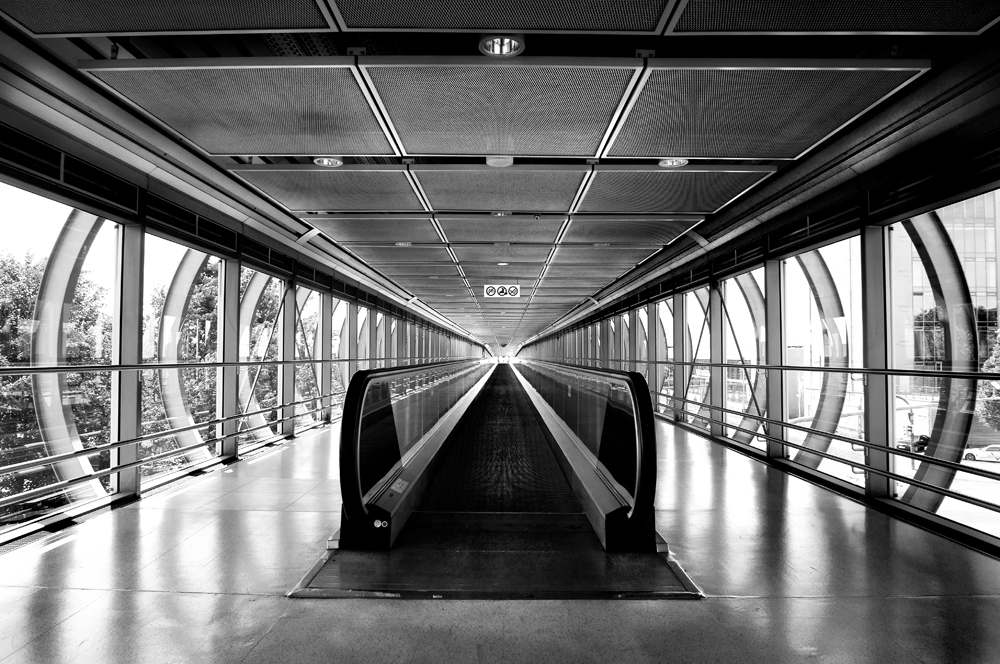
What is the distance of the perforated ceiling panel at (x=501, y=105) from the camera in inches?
129

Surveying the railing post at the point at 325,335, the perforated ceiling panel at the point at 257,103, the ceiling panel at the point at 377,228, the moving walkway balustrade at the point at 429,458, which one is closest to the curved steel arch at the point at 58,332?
the ceiling panel at the point at 377,228

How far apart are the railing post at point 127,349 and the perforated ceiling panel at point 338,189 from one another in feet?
4.08

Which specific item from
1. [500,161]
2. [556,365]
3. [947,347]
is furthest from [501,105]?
[947,347]

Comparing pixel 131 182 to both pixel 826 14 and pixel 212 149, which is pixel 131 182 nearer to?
pixel 212 149

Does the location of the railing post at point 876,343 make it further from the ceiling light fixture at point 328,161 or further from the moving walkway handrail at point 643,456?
the ceiling light fixture at point 328,161

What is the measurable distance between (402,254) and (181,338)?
3527 millimetres

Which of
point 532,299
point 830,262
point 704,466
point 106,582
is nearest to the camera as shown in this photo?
point 106,582

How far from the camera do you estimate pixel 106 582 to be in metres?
3.03

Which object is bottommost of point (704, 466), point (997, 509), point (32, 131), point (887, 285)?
point (704, 466)

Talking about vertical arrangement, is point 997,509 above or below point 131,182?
below

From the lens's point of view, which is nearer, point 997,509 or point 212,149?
point 997,509

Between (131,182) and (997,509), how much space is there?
22.6 ft

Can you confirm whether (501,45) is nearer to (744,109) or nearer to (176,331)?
(744,109)

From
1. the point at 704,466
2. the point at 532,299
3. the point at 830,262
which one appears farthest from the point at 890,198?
the point at 532,299
